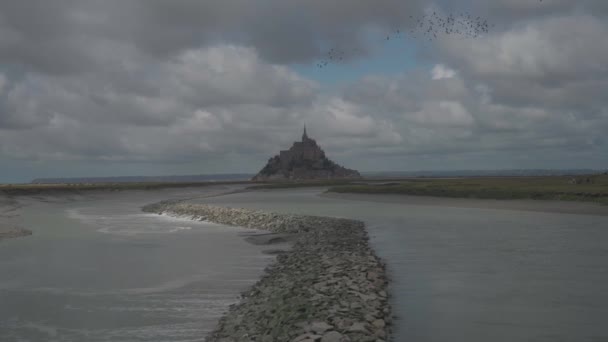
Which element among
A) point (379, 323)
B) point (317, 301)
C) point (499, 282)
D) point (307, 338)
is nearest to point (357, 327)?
point (379, 323)

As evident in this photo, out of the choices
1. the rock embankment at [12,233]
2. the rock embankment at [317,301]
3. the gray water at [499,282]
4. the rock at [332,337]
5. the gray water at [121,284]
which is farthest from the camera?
the rock embankment at [12,233]

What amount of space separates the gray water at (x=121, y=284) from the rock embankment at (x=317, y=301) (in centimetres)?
97

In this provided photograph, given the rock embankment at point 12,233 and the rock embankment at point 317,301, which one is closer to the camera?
the rock embankment at point 317,301

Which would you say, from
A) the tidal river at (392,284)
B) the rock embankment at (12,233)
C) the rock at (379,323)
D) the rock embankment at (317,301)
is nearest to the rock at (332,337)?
the rock embankment at (317,301)

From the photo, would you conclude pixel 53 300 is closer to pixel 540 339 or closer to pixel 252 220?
pixel 540 339

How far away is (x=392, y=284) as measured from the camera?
16562 millimetres

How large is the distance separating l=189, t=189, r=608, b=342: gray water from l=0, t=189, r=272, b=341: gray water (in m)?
5.85

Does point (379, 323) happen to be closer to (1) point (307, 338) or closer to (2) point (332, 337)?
(2) point (332, 337)

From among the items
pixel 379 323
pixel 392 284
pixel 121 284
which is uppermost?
pixel 379 323

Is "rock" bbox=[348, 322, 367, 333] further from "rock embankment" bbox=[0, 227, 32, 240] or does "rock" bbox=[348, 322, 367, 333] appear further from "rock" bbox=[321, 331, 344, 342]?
"rock embankment" bbox=[0, 227, 32, 240]

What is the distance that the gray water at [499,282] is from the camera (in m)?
11.7

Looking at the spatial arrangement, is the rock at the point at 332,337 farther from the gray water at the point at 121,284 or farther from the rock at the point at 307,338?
the gray water at the point at 121,284

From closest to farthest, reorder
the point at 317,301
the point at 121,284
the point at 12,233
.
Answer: the point at 317,301 → the point at 121,284 → the point at 12,233

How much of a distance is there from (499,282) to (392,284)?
3.62 meters
